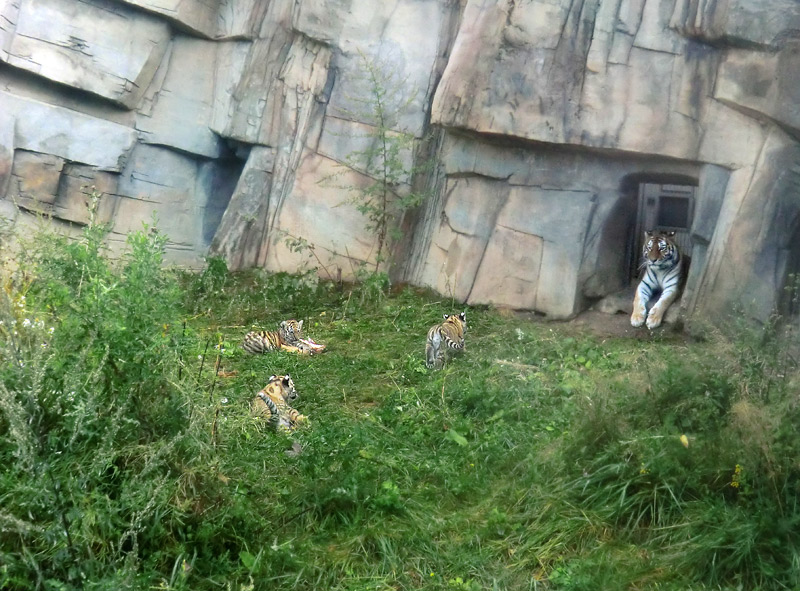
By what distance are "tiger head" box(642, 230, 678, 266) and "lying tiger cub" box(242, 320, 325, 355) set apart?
3.57 meters

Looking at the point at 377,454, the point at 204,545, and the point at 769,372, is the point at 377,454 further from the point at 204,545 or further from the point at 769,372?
the point at 769,372

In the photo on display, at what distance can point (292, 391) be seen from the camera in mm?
6801

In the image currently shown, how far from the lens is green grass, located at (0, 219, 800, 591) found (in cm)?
396

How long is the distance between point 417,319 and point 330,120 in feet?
10.5

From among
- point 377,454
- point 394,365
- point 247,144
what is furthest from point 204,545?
point 247,144

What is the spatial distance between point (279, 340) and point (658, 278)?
3849 mm

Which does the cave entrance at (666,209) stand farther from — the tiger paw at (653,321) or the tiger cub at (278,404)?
the tiger cub at (278,404)

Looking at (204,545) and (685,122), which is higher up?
(685,122)

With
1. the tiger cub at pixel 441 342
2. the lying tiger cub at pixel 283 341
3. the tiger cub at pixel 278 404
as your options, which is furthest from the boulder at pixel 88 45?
the tiger cub at pixel 278 404


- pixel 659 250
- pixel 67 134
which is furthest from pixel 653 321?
pixel 67 134

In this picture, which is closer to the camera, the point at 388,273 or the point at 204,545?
the point at 204,545

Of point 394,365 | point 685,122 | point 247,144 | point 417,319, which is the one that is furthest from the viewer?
point 247,144

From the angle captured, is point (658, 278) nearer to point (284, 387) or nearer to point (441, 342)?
point (441, 342)

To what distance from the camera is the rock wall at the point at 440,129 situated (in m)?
7.98
